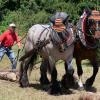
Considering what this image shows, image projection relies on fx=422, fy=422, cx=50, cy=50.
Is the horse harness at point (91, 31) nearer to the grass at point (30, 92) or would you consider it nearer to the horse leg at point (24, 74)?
the grass at point (30, 92)

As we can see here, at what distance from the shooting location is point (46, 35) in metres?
9.10

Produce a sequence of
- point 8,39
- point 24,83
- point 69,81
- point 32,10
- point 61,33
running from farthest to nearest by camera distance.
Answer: point 32,10 → point 8,39 → point 24,83 → point 69,81 → point 61,33

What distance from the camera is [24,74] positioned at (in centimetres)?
997

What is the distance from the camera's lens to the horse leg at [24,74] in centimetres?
980

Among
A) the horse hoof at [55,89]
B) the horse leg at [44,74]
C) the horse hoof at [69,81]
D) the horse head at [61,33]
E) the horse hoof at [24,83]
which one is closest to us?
the horse head at [61,33]

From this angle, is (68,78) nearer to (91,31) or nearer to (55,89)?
(55,89)

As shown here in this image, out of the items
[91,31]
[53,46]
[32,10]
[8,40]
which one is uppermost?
[91,31]

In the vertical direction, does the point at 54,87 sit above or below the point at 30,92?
above

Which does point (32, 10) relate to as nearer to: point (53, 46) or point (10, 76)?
point (10, 76)

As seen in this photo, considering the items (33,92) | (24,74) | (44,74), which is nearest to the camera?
(33,92)

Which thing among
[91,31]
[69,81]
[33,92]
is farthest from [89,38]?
[33,92]

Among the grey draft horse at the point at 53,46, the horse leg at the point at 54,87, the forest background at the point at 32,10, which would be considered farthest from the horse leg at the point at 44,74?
the forest background at the point at 32,10

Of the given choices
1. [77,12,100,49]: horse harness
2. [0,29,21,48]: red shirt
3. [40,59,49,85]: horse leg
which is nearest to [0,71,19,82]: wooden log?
[40,59,49,85]: horse leg

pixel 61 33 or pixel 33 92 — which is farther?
pixel 33 92
